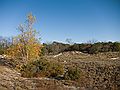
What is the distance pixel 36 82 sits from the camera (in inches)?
704

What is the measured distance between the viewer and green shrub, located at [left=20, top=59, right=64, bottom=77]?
71.1ft

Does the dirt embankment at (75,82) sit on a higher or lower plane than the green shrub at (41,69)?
lower

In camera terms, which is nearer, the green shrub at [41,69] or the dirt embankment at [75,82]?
the dirt embankment at [75,82]

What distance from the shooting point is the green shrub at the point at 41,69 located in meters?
21.7

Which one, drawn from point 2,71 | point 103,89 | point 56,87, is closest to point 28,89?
point 56,87

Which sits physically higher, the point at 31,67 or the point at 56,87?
the point at 31,67

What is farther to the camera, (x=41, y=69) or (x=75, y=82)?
(x=41, y=69)

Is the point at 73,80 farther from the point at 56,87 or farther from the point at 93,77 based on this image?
the point at 56,87

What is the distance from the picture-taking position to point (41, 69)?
74.6ft

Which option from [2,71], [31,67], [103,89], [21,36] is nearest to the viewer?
[103,89]

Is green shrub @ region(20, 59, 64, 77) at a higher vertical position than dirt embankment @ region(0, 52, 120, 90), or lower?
higher

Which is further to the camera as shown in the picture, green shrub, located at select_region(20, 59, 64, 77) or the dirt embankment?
green shrub, located at select_region(20, 59, 64, 77)

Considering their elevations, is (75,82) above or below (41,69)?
below

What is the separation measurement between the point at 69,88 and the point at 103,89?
2.11m
